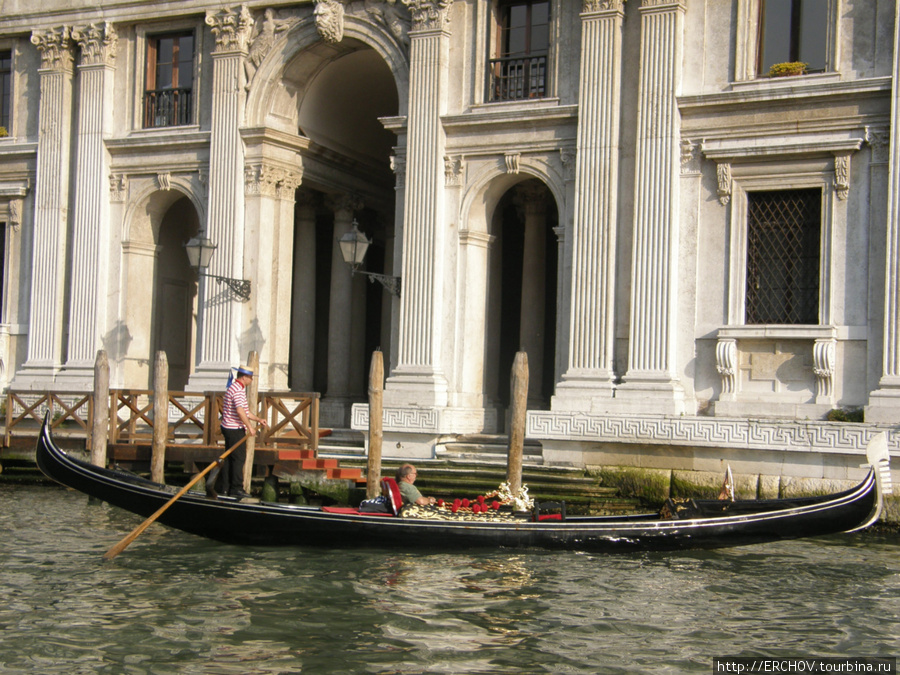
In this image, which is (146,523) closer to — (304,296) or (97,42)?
(304,296)

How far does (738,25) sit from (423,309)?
5344 millimetres

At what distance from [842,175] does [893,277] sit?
1342 mm

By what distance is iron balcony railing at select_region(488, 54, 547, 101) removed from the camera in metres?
15.8

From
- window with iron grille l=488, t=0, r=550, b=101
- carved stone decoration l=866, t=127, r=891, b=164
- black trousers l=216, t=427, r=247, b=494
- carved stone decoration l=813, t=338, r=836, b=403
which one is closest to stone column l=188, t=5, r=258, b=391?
window with iron grille l=488, t=0, r=550, b=101

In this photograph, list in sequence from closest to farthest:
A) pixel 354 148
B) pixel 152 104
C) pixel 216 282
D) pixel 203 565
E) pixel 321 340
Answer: pixel 203 565
pixel 216 282
pixel 152 104
pixel 354 148
pixel 321 340

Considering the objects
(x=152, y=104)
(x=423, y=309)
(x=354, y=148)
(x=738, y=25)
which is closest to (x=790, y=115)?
(x=738, y=25)

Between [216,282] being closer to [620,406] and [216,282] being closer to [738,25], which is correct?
[620,406]

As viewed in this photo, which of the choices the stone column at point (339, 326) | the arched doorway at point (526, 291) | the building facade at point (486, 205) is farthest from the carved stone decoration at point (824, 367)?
the stone column at point (339, 326)

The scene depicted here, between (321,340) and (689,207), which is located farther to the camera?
(321,340)

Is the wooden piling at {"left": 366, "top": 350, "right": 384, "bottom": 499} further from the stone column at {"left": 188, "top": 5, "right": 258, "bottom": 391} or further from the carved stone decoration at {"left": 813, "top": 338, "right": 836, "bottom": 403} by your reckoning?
the carved stone decoration at {"left": 813, "top": 338, "right": 836, "bottom": 403}

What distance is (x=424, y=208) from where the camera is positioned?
1584 centimetres

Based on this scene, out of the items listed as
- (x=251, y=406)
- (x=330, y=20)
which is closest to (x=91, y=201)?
(x=330, y=20)

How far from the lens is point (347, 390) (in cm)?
1930

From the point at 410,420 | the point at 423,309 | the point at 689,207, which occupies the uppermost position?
the point at 689,207
